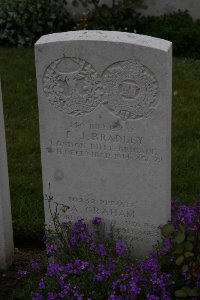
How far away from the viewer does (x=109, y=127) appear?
179 inches

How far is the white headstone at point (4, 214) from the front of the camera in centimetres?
475

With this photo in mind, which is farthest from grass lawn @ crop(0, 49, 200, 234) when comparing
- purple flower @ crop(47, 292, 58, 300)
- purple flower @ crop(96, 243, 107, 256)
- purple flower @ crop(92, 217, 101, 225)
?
purple flower @ crop(47, 292, 58, 300)

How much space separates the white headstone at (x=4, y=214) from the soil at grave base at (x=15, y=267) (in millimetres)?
60

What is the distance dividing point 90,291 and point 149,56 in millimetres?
1451

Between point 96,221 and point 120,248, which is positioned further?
point 96,221

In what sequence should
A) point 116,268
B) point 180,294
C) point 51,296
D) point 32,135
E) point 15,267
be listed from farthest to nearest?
point 32,135 → point 15,267 → point 116,268 → point 51,296 → point 180,294

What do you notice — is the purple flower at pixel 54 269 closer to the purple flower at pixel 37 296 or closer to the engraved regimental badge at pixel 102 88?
the purple flower at pixel 37 296

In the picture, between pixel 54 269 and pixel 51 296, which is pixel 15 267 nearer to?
pixel 54 269

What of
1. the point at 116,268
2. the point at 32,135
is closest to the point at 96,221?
the point at 116,268

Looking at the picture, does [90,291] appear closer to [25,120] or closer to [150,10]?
[25,120]

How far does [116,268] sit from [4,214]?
96cm

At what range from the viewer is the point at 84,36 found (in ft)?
14.6

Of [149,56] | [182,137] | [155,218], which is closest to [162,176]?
[155,218]

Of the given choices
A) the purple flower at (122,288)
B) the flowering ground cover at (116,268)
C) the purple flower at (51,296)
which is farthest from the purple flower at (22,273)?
the purple flower at (122,288)
